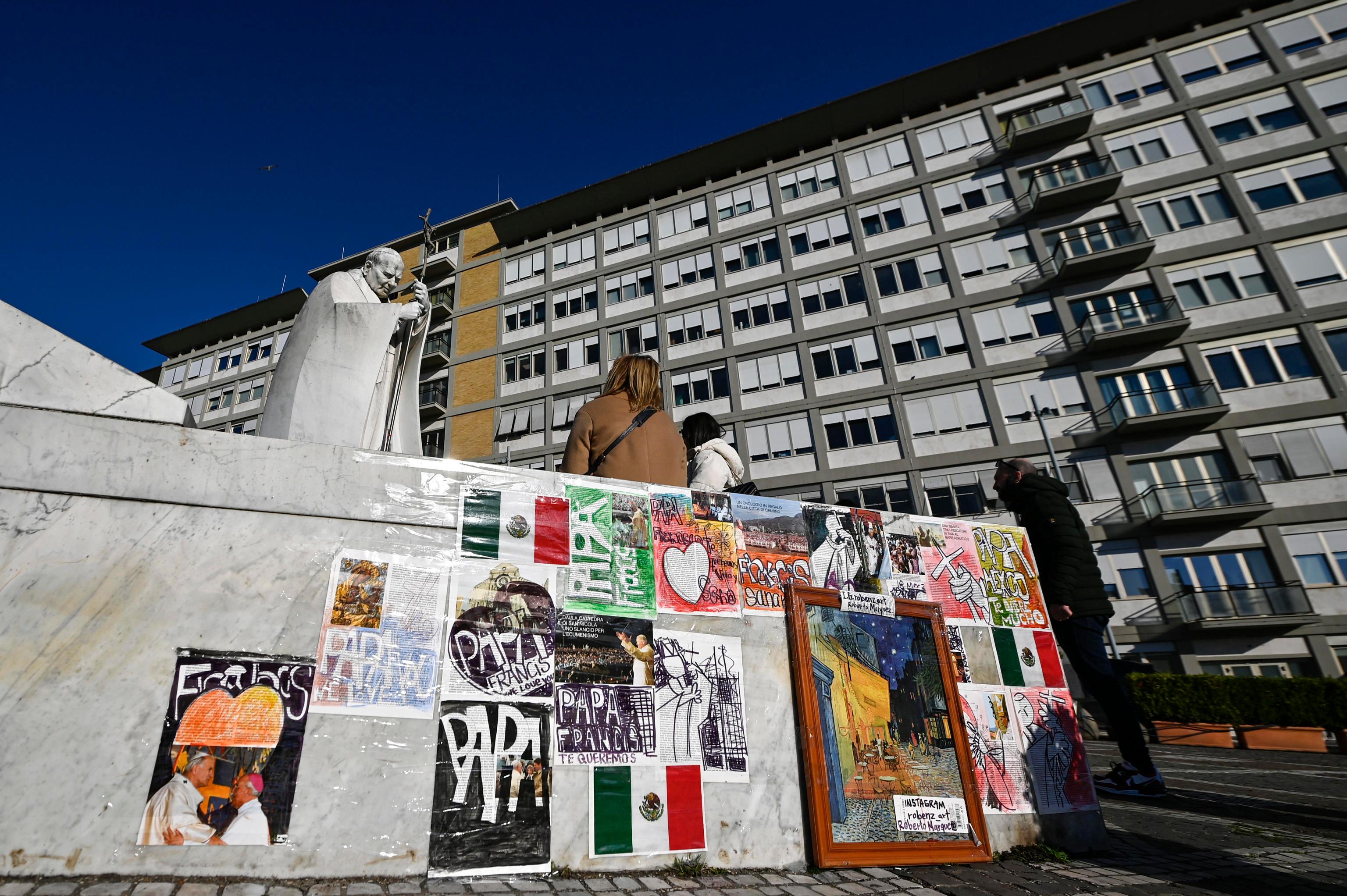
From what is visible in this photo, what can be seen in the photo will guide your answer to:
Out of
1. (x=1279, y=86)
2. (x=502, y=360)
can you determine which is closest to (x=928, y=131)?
(x=1279, y=86)

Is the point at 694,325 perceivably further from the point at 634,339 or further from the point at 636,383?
the point at 636,383

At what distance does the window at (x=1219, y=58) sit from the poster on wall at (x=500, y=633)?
34.5 metres

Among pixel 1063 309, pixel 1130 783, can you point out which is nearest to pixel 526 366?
pixel 1063 309

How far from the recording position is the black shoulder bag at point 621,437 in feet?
12.7

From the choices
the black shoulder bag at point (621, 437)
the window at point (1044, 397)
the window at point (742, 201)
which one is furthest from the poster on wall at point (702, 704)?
the window at point (742, 201)

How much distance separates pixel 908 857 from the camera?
114 inches

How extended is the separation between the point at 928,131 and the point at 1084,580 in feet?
101

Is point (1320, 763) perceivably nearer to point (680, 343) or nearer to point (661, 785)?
point (661, 785)

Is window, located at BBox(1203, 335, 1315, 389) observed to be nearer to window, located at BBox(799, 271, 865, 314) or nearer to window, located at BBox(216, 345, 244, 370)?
window, located at BBox(799, 271, 865, 314)

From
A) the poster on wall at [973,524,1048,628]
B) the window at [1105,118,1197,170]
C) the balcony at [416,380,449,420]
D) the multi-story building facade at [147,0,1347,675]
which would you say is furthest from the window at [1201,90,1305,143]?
the balcony at [416,380,449,420]

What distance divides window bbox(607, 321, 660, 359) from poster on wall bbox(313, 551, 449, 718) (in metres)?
28.6

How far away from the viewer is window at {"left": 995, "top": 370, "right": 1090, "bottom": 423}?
24.2 meters

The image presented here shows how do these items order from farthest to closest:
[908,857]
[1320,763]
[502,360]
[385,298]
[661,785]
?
1. [502,360]
2. [1320,763]
3. [385,298]
4. [908,857]
5. [661,785]

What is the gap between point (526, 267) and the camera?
3634cm
